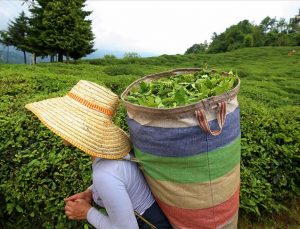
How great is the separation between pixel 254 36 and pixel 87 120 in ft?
179

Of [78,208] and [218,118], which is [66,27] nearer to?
[78,208]

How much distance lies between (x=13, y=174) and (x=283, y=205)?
2.82 m

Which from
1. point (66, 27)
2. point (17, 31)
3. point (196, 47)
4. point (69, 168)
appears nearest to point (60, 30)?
point (66, 27)

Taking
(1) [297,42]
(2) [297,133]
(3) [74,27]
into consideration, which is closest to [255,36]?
(1) [297,42]

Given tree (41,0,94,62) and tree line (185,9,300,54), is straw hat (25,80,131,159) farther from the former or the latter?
tree line (185,9,300,54)

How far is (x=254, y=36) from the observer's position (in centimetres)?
5266

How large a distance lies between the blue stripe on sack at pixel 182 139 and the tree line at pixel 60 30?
96.3 feet

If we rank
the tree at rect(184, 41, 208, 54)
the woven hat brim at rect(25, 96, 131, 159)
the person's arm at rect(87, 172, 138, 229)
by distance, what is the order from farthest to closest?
1. the tree at rect(184, 41, 208, 54)
2. the woven hat brim at rect(25, 96, 131, 159)
3. the person's arm at rect(87, 172, 138, 229)

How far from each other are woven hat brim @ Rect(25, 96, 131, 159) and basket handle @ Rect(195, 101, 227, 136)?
18.7 inches

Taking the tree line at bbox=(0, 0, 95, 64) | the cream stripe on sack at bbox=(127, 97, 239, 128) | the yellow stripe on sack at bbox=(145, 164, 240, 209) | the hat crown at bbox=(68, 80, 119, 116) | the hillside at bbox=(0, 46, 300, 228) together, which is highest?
the tree line at bbox=(0, 0, 95, 64)

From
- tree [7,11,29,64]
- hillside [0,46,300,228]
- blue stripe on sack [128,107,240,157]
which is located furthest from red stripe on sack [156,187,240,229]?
tree [7,11,29,64]

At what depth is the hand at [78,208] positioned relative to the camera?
195cm

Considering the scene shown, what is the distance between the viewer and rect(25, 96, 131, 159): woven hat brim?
1752 millimetres

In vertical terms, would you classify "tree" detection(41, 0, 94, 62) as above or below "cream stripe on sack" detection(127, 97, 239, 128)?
above
